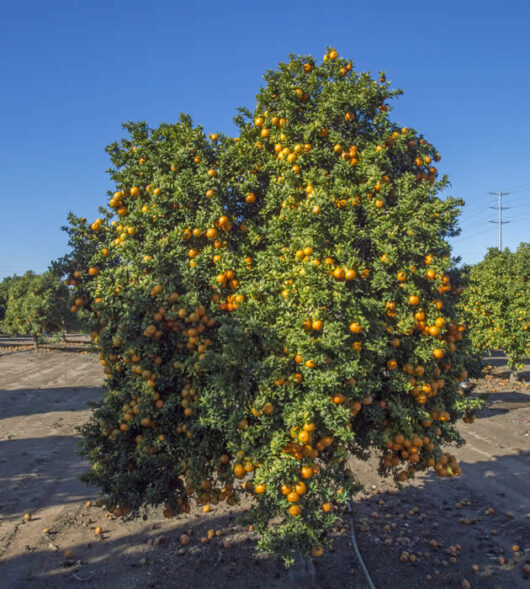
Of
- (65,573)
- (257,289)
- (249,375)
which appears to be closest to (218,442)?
(249,375)

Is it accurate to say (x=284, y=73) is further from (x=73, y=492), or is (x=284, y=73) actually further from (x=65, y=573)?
(x=73, y=492)

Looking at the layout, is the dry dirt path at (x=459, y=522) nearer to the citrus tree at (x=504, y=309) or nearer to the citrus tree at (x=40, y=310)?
the citrus tree at (x=504, y=309)

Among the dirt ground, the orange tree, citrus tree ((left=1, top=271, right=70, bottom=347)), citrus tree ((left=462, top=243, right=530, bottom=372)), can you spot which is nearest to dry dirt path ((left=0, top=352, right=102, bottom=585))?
the dirt ground

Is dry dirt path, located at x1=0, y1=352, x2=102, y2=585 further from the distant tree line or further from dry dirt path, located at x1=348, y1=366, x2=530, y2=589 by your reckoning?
the distant tree line

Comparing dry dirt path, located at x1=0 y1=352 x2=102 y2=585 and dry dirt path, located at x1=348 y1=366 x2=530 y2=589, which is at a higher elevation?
dry dirt path, located at x1=0 y1=352 x2=102 y2=585

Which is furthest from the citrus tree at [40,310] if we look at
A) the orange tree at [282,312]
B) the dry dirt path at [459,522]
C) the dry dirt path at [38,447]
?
the orange tree at [282,312]

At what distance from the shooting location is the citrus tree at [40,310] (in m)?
33.0

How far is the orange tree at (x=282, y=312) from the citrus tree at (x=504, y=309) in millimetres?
16641

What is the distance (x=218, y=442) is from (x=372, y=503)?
5.46 metres

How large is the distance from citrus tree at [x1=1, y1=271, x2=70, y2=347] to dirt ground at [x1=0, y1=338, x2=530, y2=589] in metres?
22.8

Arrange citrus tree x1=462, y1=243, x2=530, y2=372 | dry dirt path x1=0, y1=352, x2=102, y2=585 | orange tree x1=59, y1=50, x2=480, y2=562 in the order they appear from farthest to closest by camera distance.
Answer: citrus tree x1=462, y1=243, x2=530, y2=372 → dry dirt path x1=0, y1=352, x2=102, y2=585 → orange tree x1=59, y1=50, x2=480, y2=562

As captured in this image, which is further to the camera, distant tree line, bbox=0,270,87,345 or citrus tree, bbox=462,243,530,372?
distant tree line, bbox=0,270,87,345

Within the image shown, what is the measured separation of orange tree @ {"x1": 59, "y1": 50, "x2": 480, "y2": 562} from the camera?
15.3 ft

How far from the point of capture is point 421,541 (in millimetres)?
7660
